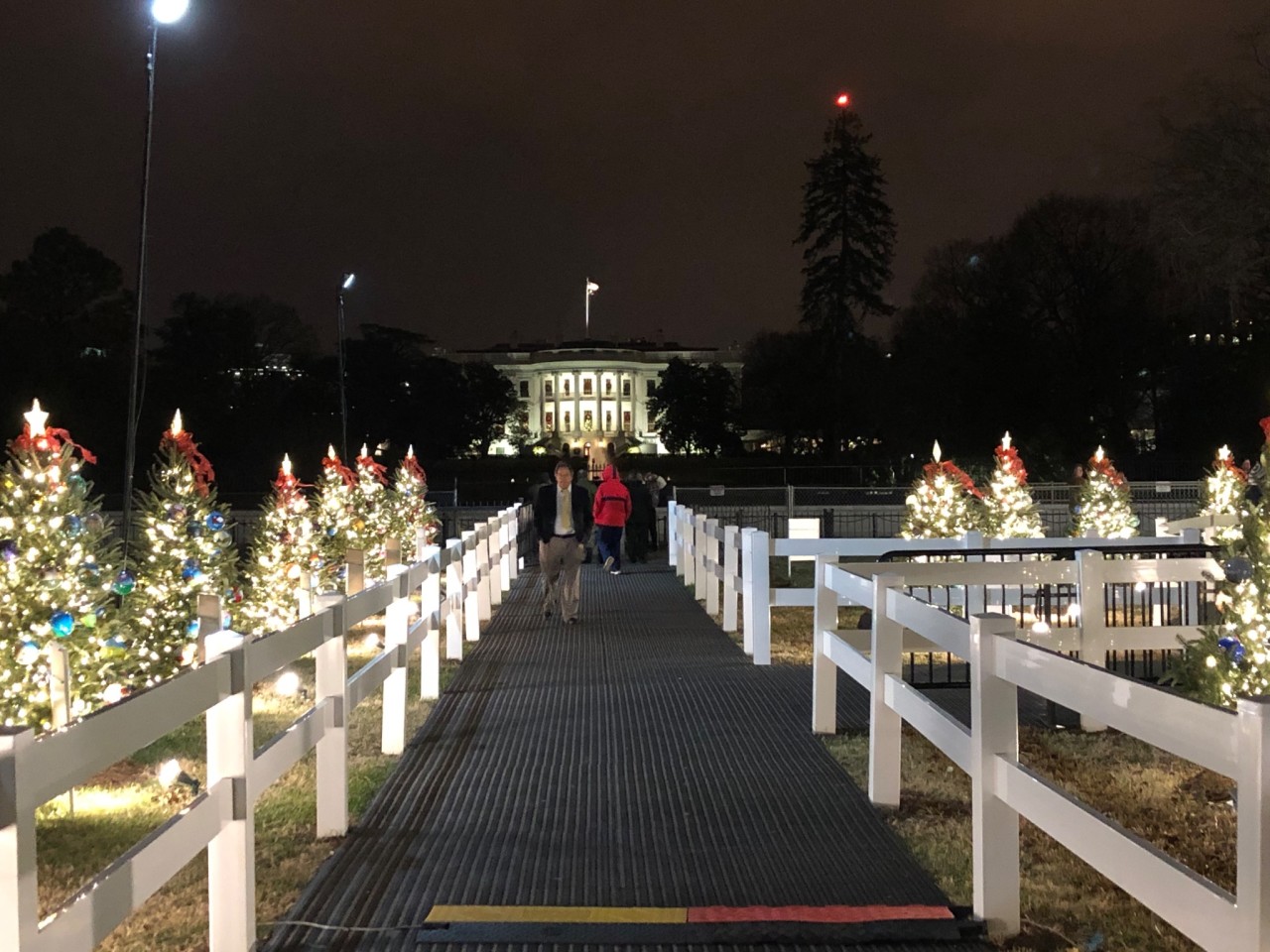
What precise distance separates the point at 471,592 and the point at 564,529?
1361 millimetres

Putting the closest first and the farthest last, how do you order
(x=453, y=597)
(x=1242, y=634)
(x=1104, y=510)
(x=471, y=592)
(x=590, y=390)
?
(x=1242, y=634), (x=453, y=597), (x=471, y=592), (x=1104, y=510), (x=590, y=390)

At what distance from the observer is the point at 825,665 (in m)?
9.16

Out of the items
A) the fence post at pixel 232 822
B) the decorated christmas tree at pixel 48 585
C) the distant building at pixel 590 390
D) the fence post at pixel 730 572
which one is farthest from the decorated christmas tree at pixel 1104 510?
the distant building at pixel 590 390

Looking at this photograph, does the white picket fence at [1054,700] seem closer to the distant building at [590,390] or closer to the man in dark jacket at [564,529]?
the man in dark jacket at [564,529]

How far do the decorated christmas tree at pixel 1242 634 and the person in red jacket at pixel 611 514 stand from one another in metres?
13.8

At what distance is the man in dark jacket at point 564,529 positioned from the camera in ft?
50.9

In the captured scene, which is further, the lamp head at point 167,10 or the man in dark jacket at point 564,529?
the man in dark jacket at point 564,529

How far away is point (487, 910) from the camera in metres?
5.40

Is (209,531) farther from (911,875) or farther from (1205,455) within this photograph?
(1205,455)

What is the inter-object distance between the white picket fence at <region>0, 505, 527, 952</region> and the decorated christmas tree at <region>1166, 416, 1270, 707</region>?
4.71 metres

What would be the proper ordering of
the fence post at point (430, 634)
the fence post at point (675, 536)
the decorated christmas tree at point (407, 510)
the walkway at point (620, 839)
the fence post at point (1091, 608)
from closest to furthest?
the walkway at point (620, 839) → the fence post at point (1091, 608) → the fence post at point (430, 634) → the decorated christmas tree at point (407, 510) → the fence post at point (675, 536)

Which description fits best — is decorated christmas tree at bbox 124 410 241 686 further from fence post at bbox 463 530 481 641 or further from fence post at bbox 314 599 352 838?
fence post at bbox 314 599 352 838

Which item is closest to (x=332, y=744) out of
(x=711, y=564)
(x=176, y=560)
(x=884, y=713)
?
(x=884, y=713)

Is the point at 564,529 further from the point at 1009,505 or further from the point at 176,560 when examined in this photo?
the point at 1009,505
